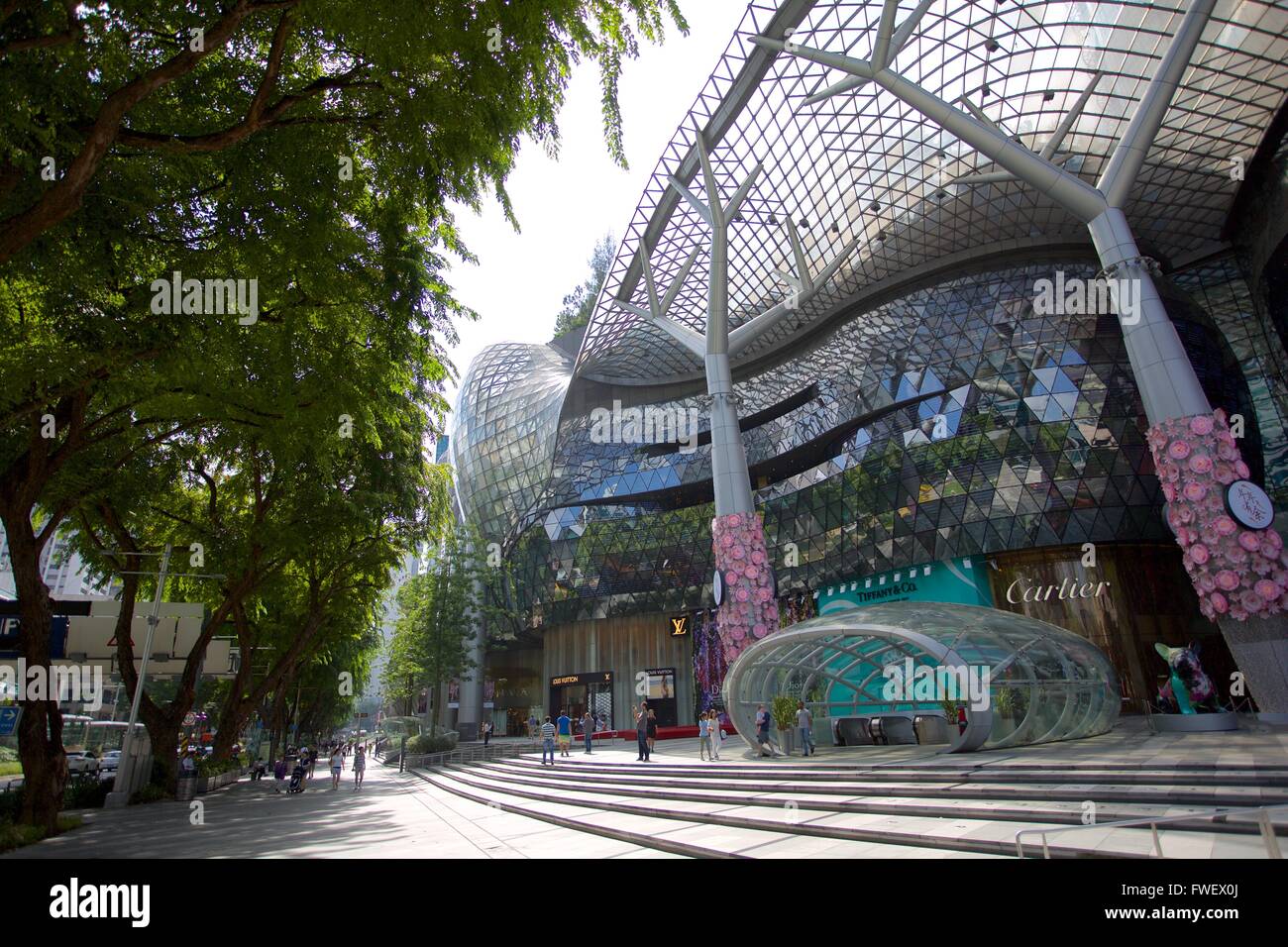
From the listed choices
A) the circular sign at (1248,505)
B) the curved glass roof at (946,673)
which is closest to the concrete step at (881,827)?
the curved glass roof at (946,673)

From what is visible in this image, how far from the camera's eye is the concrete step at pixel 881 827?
6254 millimetres

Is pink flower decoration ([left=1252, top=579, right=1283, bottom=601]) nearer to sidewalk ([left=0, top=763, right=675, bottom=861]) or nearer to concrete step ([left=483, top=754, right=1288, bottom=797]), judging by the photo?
concrete step ([left=483, top=754, right=1288, bottom=797])

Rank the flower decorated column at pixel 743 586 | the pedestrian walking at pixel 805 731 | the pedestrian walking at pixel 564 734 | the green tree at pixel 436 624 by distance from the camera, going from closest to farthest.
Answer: the pedestrian walking at pixel 805 731, the flower decorated column at pixel 743 586, the pedestrian walking at pixel 564 734, the green tree at pixel 436 624

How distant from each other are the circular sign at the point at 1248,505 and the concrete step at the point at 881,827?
15.7 meters

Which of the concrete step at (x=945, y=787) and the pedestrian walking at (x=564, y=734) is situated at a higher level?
the concrete step at (x=945, y=787)

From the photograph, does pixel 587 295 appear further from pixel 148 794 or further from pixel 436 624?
pixel 148 794

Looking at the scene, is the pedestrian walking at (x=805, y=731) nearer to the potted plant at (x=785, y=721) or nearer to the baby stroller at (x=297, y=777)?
the potted plant at (x=785, y=721)

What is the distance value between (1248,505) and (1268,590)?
2396mm

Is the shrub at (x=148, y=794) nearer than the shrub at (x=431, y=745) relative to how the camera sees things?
Yes

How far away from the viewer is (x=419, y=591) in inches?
1743

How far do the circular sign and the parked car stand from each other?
4141cm

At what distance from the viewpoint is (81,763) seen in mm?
31750
